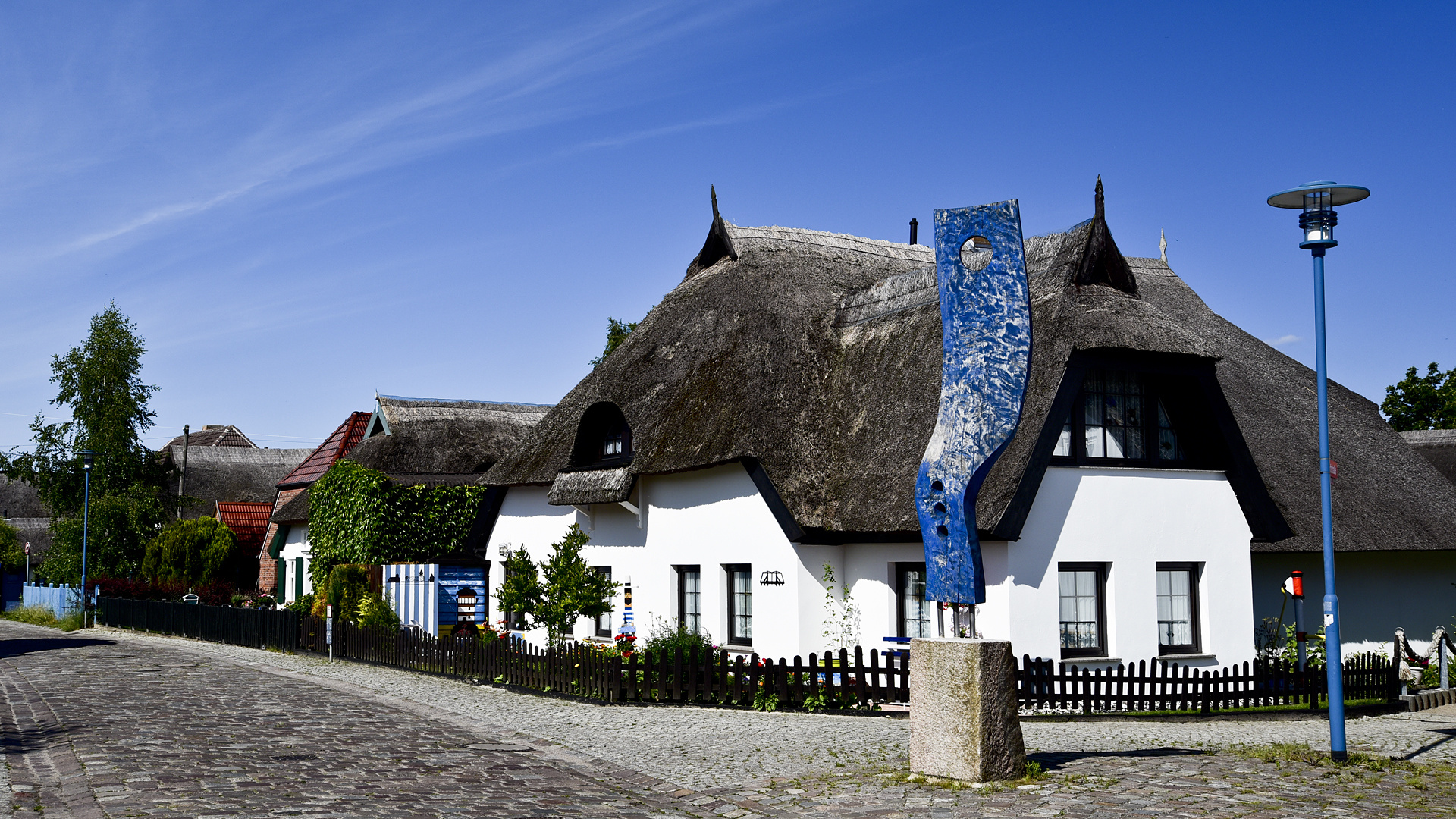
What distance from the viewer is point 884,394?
720 inches

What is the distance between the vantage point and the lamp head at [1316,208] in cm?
1140

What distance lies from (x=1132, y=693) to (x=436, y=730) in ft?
27.9

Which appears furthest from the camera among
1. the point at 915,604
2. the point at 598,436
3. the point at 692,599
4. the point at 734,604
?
the point at 598,436

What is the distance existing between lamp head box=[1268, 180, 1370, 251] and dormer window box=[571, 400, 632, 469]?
12.1 m

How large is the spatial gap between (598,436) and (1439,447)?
21.2m

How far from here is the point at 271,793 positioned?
9.23 m

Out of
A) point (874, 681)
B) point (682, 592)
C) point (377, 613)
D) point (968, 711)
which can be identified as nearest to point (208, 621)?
point (377, 613)

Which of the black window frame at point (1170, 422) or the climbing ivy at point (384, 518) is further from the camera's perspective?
the climbing ivy at point (384, 518)

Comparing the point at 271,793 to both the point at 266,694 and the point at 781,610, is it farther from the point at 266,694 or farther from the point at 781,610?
the point at 781,610

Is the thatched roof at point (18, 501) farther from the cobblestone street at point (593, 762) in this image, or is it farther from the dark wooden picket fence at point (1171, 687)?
the dark wooden picket fence at point (1171, 687)

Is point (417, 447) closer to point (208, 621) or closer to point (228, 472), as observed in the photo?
point (208, 621)

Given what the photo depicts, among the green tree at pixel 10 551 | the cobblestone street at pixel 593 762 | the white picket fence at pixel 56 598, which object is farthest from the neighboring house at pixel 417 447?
the green tree at pixel 10 551

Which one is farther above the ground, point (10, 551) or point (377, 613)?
point (10, 551)

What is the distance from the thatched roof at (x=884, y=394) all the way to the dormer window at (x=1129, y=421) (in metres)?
0.54
